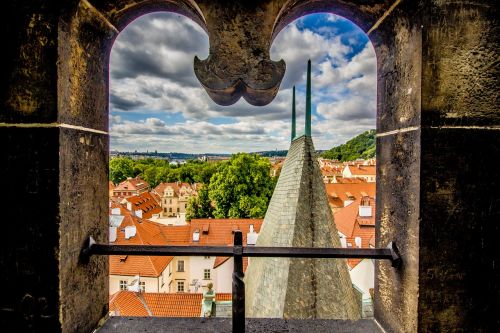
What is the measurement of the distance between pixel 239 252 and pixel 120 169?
69826 mm

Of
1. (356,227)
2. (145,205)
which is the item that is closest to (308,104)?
(356,227)

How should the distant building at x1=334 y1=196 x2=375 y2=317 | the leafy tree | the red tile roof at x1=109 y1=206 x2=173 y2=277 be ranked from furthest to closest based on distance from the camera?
the leafy tree
the red tile roof at x1=109 y1=206 x2=173 y2=277
the distant building at x1=334 y1=196 x2=375 y2=317

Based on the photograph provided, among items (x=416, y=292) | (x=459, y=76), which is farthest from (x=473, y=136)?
(x=416, y=292)

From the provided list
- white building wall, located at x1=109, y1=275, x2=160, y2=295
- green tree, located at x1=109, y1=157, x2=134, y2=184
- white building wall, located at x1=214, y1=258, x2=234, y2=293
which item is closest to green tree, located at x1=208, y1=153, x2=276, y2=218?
white building wall, located at x1=214, y1=258, x2=234, y2=293

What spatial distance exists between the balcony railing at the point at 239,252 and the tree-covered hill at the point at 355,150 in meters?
71.7

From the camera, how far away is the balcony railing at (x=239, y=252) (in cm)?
123

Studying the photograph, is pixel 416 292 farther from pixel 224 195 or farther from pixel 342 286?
pixel 224 195

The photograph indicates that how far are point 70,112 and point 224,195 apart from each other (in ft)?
74.5

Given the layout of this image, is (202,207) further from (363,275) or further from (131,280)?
(363,275)

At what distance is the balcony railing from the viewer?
4.03 feet

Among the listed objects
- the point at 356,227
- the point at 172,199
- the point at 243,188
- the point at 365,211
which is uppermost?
the point at 243,188

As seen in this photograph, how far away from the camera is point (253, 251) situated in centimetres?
127

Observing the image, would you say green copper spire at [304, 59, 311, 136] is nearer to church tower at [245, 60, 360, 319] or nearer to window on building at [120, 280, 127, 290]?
church tower at [245, 60, 360, 319]

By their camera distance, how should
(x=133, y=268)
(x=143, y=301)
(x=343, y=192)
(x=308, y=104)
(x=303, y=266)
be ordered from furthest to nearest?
(x=343, y=192) → (x=133, y=268) → (x=143, y=301) → (x=308, y=104) → (x=303, y=266)
